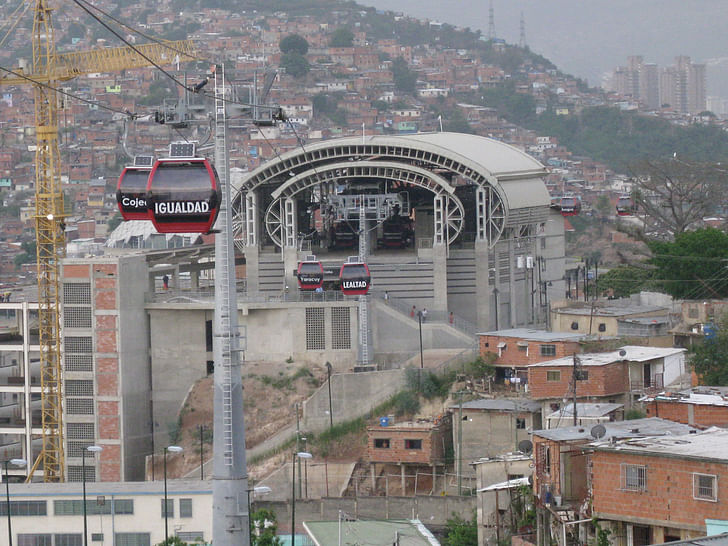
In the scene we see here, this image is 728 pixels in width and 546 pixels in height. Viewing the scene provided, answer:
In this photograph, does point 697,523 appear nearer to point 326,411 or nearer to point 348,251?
point 326,411

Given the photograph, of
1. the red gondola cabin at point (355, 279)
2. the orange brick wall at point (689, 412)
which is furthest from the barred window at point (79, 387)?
the orange brick wall at point (689, 412)

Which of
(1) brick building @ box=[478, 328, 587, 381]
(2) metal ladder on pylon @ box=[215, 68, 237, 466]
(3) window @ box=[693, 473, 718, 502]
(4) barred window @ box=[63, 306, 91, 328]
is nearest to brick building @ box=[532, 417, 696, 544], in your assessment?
(3) window @ box=[693, 473, 718, 502]

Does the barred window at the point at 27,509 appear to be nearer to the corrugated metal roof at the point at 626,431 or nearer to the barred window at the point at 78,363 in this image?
the barred window at the point at 78,363

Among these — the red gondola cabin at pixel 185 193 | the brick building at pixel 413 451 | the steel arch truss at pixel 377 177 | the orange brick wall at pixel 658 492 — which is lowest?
the brick building at pixel 413 451

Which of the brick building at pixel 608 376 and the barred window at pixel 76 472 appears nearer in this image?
the brick building at pixel 608 376

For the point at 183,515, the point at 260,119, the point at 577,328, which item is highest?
the point at 260,119

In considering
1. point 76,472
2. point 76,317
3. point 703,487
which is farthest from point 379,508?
point 703,487

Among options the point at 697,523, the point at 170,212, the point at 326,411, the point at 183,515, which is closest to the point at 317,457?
the point at 326,411

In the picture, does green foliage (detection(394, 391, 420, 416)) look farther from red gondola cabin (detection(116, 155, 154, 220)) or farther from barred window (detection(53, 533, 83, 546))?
red gondola cabin (detection(116, 155, 154, 220))
